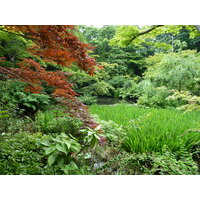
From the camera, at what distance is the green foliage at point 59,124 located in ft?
6.70

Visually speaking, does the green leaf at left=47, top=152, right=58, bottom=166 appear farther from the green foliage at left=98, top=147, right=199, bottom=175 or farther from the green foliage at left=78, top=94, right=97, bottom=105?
the green foliage at left=78, top=94, right=97, bottom=105

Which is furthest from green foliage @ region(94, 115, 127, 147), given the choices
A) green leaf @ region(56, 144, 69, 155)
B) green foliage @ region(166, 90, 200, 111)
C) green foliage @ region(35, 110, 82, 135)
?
green foliage @ region(166, 90, 200, 111)

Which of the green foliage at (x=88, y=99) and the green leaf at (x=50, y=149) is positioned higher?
the green foliage at (x=88, y=99)

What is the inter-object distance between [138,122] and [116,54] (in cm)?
113

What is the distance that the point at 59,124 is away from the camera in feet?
7.07

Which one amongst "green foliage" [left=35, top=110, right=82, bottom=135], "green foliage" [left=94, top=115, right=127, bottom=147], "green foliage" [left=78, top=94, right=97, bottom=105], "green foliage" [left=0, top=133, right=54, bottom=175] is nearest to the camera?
"green foliage" [left=0, top=133, right=54, bottom=175]

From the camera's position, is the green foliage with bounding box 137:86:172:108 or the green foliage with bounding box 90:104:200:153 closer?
the green foliage with bounding box 90:104:200:153

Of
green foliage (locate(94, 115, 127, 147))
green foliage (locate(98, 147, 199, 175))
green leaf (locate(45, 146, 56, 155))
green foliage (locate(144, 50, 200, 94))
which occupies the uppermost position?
green foliage (locate(144, 50, 200, 94))

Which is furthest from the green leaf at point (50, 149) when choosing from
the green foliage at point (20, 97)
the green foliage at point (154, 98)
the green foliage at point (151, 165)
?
the green foliage at point (154, 98)

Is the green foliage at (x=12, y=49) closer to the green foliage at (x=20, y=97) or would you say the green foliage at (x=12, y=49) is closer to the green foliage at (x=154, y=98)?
the green foliage at (x=20, y=97)

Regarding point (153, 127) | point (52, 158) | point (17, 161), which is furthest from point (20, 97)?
point (153, 127)

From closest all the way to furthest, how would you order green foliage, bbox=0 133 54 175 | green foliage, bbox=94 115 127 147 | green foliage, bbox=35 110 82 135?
green foliage, bbox=0 133 54 175 → green foliage, bbox=94 115 127 147 → green foliage, bbox=35 110 82 135

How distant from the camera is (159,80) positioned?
2834 mm

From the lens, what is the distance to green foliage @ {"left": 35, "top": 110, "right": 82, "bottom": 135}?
204cm
